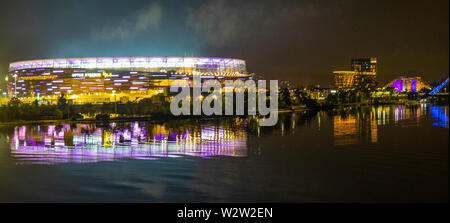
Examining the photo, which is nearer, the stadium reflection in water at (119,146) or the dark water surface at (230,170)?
the dark water surface at (230,170)

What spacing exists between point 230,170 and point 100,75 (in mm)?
62245

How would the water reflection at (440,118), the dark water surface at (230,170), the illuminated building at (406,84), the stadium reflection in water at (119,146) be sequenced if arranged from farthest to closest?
the illuminated building at (406,84) → the water reflection at (440,118) → the stadium reflection in water at (119,146) → the dark water surface at (230,170)

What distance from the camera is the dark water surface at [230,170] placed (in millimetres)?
6516

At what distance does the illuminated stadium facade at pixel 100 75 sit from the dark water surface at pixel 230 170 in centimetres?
5374

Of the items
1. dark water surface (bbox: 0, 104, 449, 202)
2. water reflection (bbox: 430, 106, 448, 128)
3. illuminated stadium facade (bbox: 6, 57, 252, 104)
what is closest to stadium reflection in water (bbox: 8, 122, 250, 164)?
dark water surface (bbox: 0, 104, 449, 202)

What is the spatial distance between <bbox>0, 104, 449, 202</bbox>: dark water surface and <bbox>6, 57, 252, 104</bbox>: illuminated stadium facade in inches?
2116

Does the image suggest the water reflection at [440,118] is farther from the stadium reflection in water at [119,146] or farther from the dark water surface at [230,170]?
the stadium reflection in water at [119,146]

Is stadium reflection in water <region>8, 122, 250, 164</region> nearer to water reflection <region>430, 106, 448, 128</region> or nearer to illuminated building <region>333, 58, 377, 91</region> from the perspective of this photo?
water reflection <region>430, 106, 448, 128</region>

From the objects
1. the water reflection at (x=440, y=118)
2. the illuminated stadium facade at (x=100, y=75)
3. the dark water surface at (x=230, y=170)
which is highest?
the illuminated stadium facade at (x=100, y=75)

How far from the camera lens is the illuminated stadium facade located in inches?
2596

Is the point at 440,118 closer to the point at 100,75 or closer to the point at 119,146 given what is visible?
the point at 119,146

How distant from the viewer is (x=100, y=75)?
66.4 m

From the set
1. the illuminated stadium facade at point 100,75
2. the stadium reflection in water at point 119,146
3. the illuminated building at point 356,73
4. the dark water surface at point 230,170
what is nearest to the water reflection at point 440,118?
the dark water surface at point 230,170
